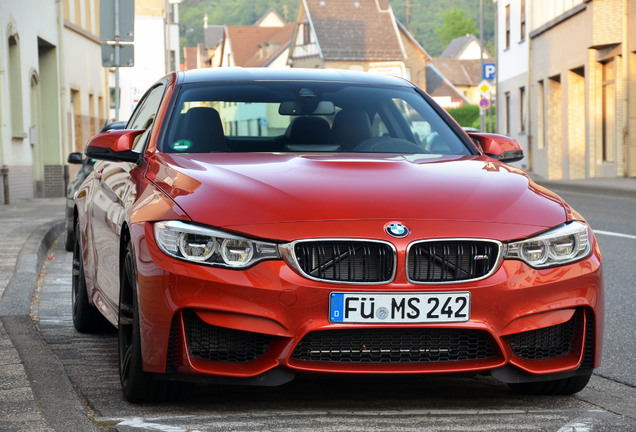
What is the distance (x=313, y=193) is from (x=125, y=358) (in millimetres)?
1054

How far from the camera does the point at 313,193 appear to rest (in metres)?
4.73

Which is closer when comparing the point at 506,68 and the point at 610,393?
the point at 610,393

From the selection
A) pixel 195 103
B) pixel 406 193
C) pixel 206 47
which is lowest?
pixel 406 193

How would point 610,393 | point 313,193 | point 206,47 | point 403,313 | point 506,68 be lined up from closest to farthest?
1. point 403,313
2. point 313,193
3. point 610,393
4. point 506,68
5. point 206,47

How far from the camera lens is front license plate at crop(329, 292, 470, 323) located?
14.5ft

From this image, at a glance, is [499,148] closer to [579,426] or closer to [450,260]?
[450,260]

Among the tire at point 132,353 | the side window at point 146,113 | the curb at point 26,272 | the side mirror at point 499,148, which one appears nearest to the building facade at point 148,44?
the curb at point 26,272

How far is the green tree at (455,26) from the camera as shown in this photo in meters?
156

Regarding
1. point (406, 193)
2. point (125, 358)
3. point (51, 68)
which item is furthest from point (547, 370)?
point (51, 68)

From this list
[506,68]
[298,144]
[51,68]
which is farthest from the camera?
[506,68]

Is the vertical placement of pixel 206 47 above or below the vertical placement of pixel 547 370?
above

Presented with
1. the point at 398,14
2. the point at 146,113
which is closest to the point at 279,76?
the point at 146,113

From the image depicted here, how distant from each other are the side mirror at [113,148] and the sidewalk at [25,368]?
0.99 meters

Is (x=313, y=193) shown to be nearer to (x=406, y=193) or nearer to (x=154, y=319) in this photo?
(x=406, y=193)
